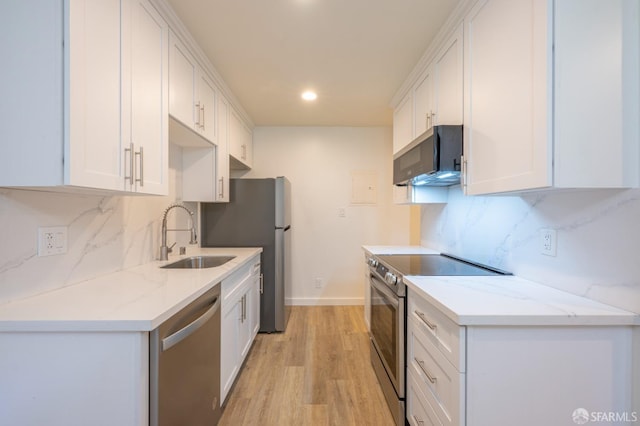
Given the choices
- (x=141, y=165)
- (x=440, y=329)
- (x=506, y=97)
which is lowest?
(x=440, y=329)

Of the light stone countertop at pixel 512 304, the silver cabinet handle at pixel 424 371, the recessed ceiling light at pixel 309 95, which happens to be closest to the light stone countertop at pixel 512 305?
the light stone countertop at pixel 512 304

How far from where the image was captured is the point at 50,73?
0.99 meters

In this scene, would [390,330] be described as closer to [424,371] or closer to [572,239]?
[424,371]

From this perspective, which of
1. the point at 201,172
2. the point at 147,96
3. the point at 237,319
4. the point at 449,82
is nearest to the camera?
the point at 147,96

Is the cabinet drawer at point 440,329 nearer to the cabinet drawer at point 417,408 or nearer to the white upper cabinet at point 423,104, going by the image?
the cabinet drawer at point 417,408

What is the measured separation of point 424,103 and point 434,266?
46.9 inches

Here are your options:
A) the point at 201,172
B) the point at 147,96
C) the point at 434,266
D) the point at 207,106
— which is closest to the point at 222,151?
the point at 201,172

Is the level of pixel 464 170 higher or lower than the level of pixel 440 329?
higher

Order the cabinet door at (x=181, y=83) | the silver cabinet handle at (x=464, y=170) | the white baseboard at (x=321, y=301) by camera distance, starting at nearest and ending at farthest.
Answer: the silver cabinet handle at (x=464, y=170) → the cabinet door at (x=181, y=83) → the white baseboard at (x=321, y=301)

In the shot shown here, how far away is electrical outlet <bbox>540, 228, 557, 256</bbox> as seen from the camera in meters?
1.32

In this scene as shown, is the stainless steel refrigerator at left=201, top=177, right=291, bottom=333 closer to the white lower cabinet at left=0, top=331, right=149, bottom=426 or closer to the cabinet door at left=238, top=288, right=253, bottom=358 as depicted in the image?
the cabinet door at left=238, top=288, right=253, bottom=358

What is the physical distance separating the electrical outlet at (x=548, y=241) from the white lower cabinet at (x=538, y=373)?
1.36 ft

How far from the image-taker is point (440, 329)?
115 cm

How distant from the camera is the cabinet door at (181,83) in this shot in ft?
5.59
